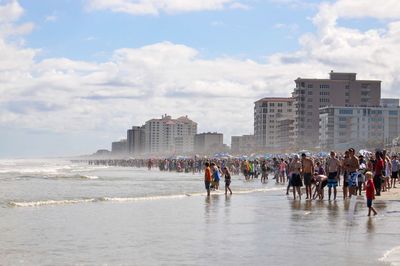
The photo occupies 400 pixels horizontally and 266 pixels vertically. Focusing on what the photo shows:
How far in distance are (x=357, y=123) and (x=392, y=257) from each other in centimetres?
14050

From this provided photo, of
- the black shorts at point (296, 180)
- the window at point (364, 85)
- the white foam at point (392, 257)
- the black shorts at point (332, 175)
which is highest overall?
the window at point (364, 85)

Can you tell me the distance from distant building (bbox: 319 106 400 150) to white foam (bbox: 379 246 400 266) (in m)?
136

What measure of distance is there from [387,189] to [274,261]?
17.8 meters

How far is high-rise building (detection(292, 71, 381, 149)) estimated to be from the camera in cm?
15838

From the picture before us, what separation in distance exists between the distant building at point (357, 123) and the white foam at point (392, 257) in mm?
135644

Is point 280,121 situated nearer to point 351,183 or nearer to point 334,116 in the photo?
point 334,116

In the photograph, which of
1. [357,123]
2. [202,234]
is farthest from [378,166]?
[357,123]

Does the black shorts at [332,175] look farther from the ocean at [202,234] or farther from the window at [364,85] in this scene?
the window at [364,85]

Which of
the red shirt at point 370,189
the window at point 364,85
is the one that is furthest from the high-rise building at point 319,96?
the red shirt at point 370,189

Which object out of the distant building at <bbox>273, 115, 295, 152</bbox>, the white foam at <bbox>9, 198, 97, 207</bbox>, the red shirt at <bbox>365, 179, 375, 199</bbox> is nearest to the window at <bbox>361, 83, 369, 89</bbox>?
the distant building at <bbox>273, 115, 295, 152</bbox>

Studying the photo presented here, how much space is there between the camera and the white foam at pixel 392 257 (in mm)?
10022

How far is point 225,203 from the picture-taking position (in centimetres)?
2220

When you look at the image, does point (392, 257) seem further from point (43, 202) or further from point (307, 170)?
point (43, 202)

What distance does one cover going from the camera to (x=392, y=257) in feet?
34.4
